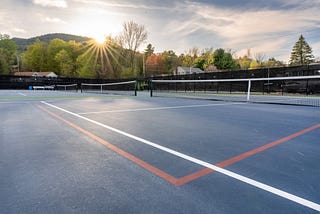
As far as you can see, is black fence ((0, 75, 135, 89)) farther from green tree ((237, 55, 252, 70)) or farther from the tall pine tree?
the tall pine tree

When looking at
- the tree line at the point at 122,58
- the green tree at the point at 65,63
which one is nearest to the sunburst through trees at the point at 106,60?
the tree line at the point at 122,58

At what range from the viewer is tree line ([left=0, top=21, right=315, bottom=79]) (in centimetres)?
4597

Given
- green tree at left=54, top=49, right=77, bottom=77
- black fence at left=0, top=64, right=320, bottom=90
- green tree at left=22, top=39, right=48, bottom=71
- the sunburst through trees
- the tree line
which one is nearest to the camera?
black fence at left=0, top=64, right=320, bottom=90

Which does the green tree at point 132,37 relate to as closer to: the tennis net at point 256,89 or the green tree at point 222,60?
the tennis net at point 256,89

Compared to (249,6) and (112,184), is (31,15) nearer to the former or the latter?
(249,6)

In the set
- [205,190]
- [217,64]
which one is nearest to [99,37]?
[217,64]

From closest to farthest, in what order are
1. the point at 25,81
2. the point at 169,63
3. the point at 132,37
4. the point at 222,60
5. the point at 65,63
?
the point at 25,81
the point at 132,37
the point at 222,60
the point at 65,63
the point at 169,63

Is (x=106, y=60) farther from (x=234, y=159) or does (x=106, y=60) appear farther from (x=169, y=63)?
(x=234, y=159)

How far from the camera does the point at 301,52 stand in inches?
2308

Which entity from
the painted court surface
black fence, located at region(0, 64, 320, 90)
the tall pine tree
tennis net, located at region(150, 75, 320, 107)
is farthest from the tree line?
the painted court surface

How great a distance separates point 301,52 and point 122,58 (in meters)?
57.4

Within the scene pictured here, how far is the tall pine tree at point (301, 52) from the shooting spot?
5769cm

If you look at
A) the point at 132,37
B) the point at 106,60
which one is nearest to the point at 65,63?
the point at 106,60

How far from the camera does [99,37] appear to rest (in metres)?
45.6
